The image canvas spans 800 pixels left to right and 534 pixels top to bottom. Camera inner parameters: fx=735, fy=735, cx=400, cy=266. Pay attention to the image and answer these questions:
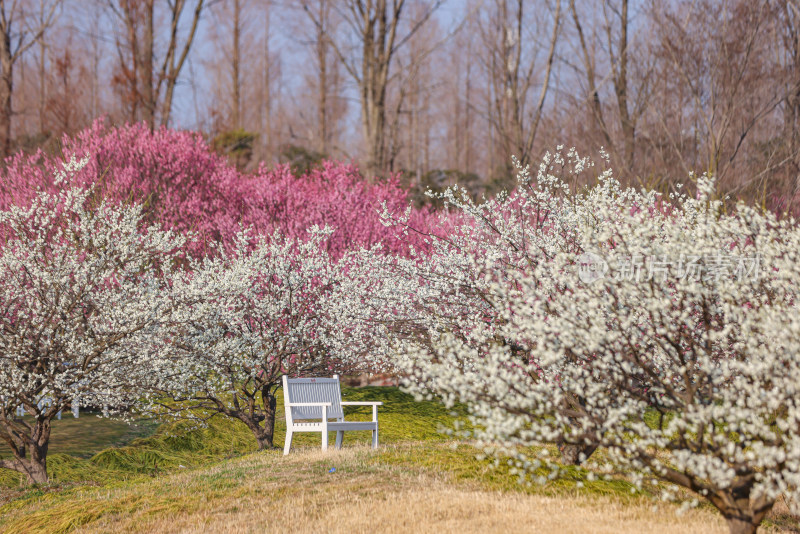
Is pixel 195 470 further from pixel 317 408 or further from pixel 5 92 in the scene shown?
pixel 5 92

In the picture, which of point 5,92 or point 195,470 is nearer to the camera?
point 195,470

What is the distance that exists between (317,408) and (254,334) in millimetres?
1698

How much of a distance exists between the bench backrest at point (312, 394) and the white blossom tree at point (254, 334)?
1.07 m

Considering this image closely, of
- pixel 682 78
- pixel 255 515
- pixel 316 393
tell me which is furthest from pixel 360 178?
pixel 255 515

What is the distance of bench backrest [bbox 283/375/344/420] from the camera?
9.30m

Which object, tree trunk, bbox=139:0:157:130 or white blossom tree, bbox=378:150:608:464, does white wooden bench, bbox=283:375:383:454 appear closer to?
white blossom tree, bbox=378:150:608:464

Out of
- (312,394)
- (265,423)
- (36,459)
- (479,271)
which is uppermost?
(479,271)

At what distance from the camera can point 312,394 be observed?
→ 9.63 metres

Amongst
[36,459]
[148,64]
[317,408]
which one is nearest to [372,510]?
[317,408]

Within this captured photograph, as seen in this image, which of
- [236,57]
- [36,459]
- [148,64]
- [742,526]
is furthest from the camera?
[236,57]

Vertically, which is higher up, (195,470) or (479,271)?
(479,271)

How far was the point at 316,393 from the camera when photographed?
9672mm

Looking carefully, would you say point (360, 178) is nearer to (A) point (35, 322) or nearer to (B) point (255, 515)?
(A) point (35, 322)

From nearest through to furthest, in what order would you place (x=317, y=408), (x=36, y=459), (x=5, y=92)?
(x=36, y=459), (x=317, y=408), (x=5, y=92)
